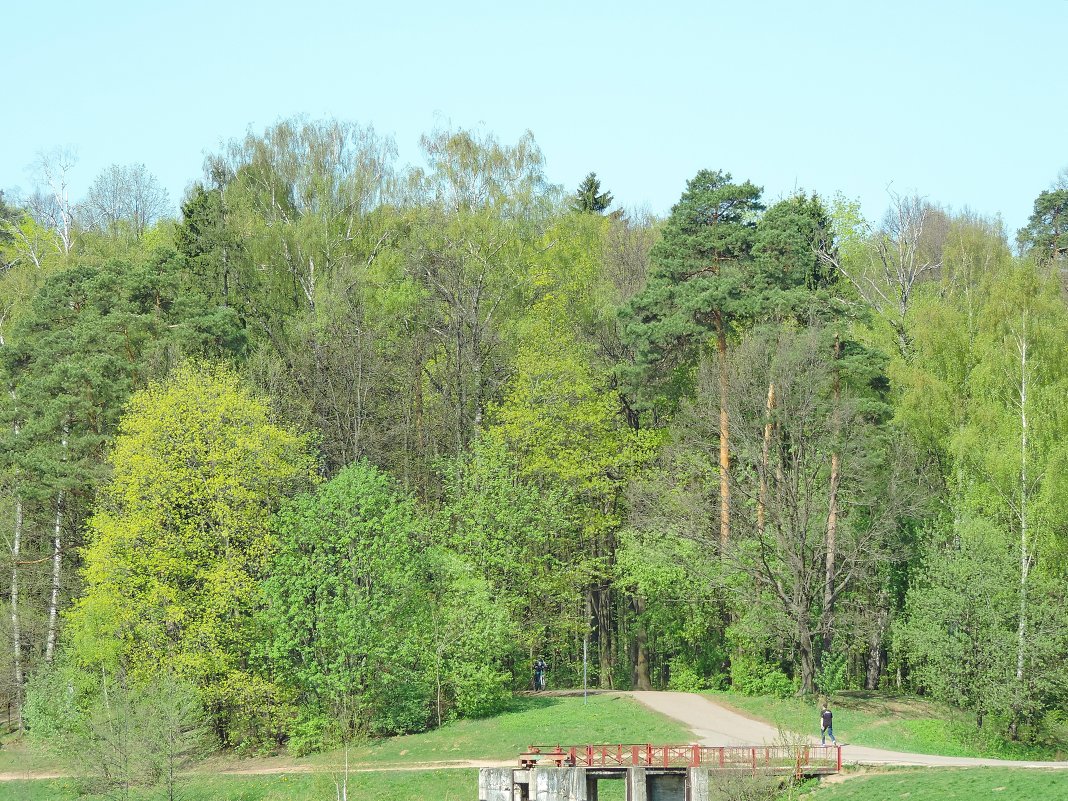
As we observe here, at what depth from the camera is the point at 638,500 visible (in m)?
49.0

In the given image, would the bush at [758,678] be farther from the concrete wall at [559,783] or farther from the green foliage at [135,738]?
the green foliage at [135,738]

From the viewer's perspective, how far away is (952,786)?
29.7 meters

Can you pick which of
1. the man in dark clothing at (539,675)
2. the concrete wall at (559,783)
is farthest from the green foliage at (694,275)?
the concrete wall at (559,783)

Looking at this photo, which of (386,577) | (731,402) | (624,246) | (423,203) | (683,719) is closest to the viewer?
(683,719)

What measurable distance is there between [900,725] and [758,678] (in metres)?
6.49

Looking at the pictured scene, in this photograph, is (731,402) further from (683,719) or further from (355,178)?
(355,178)

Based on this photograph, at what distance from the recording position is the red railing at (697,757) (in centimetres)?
3297

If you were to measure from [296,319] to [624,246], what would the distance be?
16.0 m

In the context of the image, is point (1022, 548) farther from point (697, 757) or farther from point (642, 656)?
point (642, 656)

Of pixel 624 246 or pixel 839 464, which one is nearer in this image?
pixel 839 464

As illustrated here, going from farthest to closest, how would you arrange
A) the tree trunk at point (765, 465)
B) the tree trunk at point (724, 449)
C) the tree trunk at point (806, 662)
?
the tree trunk at point (724, 449)
the tree trunk at point (765, 465)
the tree trunk at point (806, 662)

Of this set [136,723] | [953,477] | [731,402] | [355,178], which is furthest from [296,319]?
[953,477]

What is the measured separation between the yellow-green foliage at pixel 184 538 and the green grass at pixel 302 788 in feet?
15.8

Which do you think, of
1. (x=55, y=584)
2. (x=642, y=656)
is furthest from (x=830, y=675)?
(x=55, y=584)
